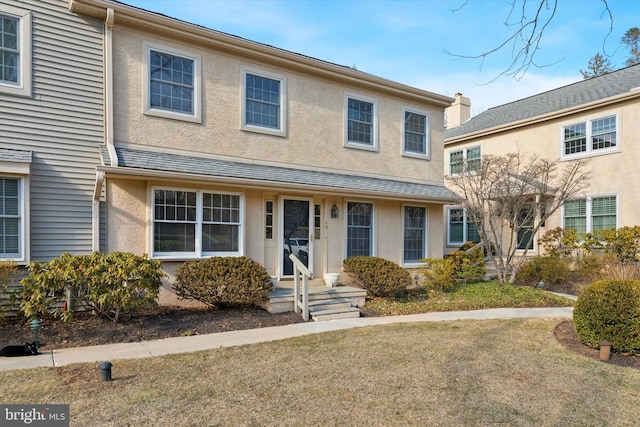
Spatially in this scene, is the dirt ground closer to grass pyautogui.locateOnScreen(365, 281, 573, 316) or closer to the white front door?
the white front door

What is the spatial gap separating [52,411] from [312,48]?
1106cm

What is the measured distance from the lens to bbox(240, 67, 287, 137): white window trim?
997 centimetres

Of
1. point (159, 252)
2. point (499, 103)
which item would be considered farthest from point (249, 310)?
point (499, 103)

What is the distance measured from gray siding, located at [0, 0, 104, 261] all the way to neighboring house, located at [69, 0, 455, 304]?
33 centimetres

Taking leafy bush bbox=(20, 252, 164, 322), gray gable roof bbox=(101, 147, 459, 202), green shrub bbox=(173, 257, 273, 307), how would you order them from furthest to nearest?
1. gray gable roof bbox=(101, 147, 459, 202)
2. green shrub bbox=(173, 257, 273, 307)
3. leafy bush bbox=(20, 252, 164, 322)

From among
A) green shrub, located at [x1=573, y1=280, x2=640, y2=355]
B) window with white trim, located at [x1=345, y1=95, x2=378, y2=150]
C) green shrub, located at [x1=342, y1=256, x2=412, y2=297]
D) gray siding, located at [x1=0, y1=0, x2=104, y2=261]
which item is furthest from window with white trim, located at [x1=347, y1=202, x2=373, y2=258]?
gray siding, located at [x1=0, y1=0, x2=104, y2=261]

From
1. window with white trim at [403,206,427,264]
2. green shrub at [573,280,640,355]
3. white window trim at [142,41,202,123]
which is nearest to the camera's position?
green shrub at [573,280,640,355]

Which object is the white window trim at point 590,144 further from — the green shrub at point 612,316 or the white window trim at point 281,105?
the white window trim at point 281,105

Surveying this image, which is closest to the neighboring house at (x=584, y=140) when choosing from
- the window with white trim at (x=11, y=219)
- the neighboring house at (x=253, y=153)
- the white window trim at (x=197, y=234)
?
the neighboring house at (x=253, y=153)

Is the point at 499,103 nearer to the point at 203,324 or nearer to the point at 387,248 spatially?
the point at 387,248

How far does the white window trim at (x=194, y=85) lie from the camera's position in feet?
28.8

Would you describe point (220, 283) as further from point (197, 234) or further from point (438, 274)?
point (438, 274)

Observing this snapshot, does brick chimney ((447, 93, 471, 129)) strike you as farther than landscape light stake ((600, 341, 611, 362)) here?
Yes

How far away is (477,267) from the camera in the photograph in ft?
41.8
